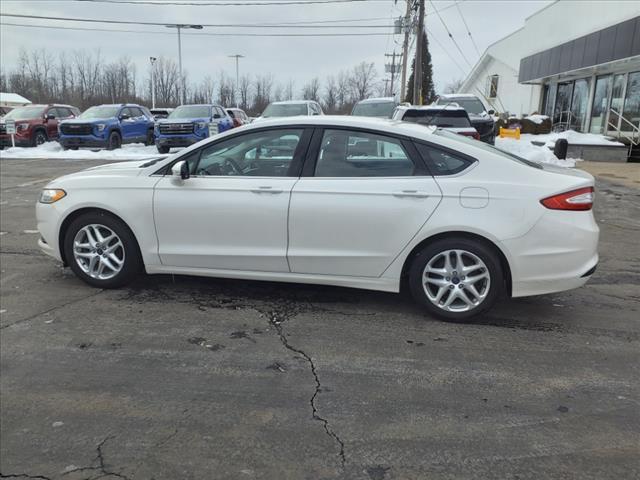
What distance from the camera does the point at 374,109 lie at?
53.6 feet

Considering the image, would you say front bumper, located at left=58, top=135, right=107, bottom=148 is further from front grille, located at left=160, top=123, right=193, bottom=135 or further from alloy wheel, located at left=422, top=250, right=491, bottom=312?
alloy wheel, located at left=422, top=250, right=491, bottom=312

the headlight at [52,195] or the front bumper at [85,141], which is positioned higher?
the headlight at [52,195]

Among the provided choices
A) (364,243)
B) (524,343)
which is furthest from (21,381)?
(524,343)

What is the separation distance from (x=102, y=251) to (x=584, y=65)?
2329 cm

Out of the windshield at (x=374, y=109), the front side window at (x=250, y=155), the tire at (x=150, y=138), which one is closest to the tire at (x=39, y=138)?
the tire at (x=150, y=138)

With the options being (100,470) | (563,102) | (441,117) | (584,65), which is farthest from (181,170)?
(563,102)

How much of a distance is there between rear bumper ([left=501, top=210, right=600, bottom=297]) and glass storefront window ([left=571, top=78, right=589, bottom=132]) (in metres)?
24.1

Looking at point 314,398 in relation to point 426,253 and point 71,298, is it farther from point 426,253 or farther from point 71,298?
point 71,298

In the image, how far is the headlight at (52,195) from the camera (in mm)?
5023

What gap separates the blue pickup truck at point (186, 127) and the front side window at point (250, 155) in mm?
15684

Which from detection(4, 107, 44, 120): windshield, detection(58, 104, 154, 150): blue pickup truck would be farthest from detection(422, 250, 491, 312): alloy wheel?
detection(4, 107, 44, 120): windshield

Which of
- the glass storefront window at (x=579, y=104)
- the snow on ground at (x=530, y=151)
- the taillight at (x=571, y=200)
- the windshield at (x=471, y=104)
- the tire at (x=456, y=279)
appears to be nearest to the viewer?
the taillight at (x=571, y=200)

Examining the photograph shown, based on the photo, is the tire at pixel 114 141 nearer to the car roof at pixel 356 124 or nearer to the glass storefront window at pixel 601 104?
the car roof at pixel 356 124

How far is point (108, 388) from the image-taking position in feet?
10.9
